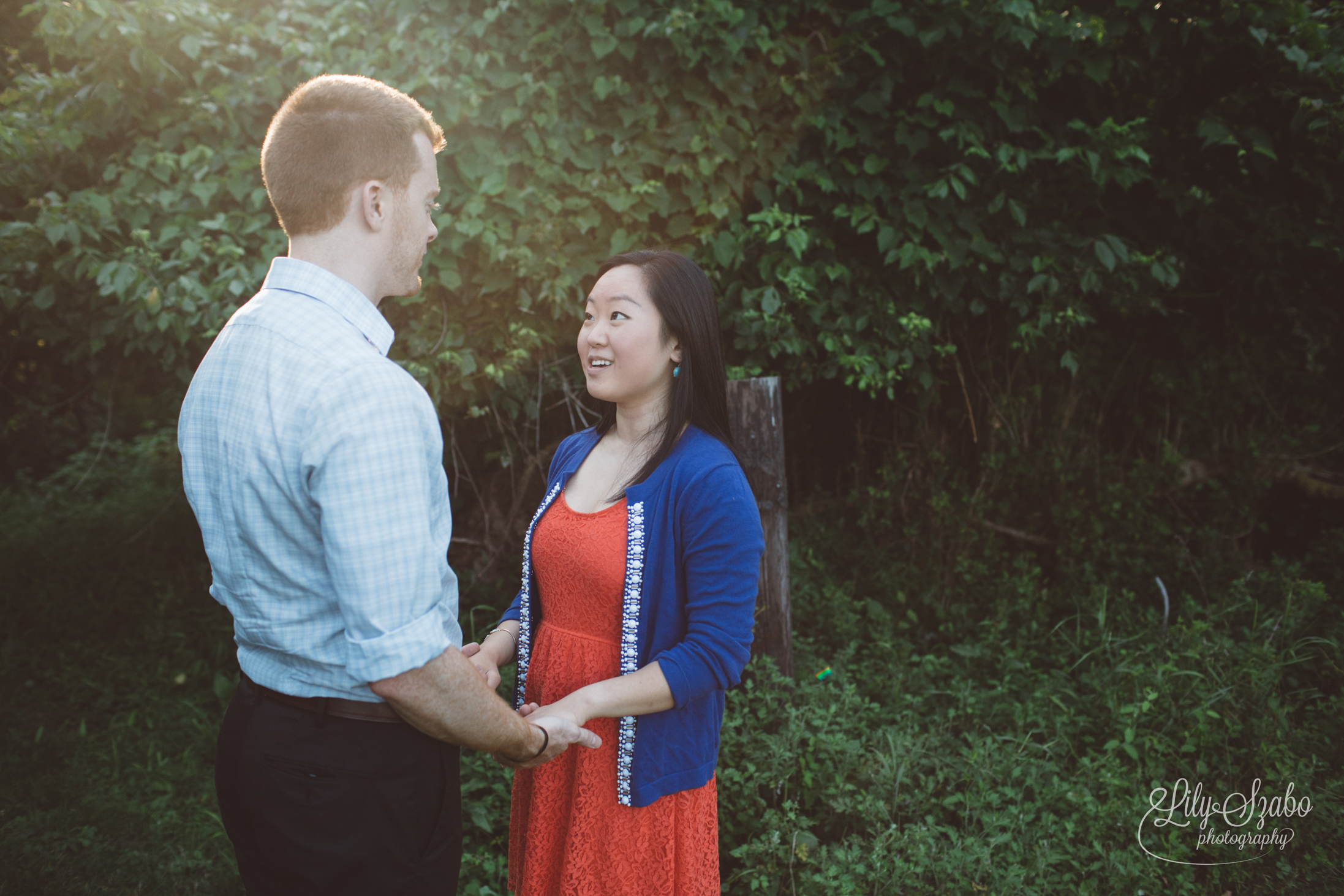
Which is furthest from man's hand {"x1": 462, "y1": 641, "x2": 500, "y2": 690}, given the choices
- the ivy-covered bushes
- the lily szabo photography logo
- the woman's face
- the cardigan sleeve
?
the lily szabo photography logo

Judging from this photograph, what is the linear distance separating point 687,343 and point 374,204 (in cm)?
75

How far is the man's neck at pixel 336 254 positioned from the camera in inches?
55.1

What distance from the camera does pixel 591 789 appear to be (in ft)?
5.71

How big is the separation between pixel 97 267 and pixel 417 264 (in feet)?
8.75

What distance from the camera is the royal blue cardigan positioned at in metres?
1.61

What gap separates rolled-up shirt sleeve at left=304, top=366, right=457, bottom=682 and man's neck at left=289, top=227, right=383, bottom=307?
0.26 meters

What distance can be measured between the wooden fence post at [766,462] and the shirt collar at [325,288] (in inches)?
68.3

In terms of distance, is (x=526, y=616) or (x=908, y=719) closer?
(x=526, y=616)

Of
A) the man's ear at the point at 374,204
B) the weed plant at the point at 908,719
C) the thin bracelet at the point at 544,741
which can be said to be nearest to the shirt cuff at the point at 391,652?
the thin bracelet at the point at 544,741

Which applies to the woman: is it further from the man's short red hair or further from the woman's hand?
the man's short red hair

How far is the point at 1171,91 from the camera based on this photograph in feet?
13.4

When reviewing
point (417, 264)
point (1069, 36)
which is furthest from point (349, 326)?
point (1069, 36)

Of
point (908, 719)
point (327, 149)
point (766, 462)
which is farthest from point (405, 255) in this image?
point (908, 719)

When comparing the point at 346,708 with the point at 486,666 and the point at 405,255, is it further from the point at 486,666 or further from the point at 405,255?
the point at 405,255
